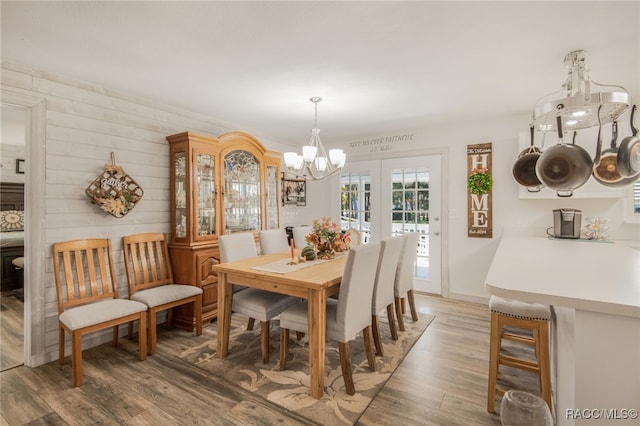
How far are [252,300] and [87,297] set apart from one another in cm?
140

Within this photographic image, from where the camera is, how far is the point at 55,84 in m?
2.55

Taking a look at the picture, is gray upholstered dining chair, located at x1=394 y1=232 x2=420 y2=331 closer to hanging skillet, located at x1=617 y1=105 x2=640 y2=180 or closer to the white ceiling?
the white ceiling

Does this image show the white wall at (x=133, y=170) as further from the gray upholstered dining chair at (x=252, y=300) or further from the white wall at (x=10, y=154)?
the white wall at (x=10, y=154)

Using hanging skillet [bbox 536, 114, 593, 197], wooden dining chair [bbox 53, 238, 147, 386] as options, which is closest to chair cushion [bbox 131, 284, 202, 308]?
wooden dining chair [bbox 53, 238, 147, 386]

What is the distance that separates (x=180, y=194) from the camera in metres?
3.32

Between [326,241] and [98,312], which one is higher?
[326,241]

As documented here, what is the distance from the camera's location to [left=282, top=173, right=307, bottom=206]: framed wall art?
16.8ft

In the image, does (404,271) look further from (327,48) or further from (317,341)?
(327,48)

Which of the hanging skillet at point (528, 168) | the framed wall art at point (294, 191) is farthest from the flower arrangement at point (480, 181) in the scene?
the framed wall art at point (294, 191)

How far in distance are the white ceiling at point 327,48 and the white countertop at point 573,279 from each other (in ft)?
4.64

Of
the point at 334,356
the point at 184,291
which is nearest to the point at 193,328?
the point at 184,291

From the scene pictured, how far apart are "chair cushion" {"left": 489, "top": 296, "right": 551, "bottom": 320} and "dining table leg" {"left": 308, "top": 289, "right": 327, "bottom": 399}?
1077mm

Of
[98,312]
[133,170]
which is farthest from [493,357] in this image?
[133,170]

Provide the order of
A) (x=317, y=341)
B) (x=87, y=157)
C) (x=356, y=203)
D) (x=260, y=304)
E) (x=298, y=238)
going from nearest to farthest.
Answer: (x=317, y=341)
(x=260, y=304)
(x=87, y=157)
(x=298, y=238)
(x=356, y=203)
